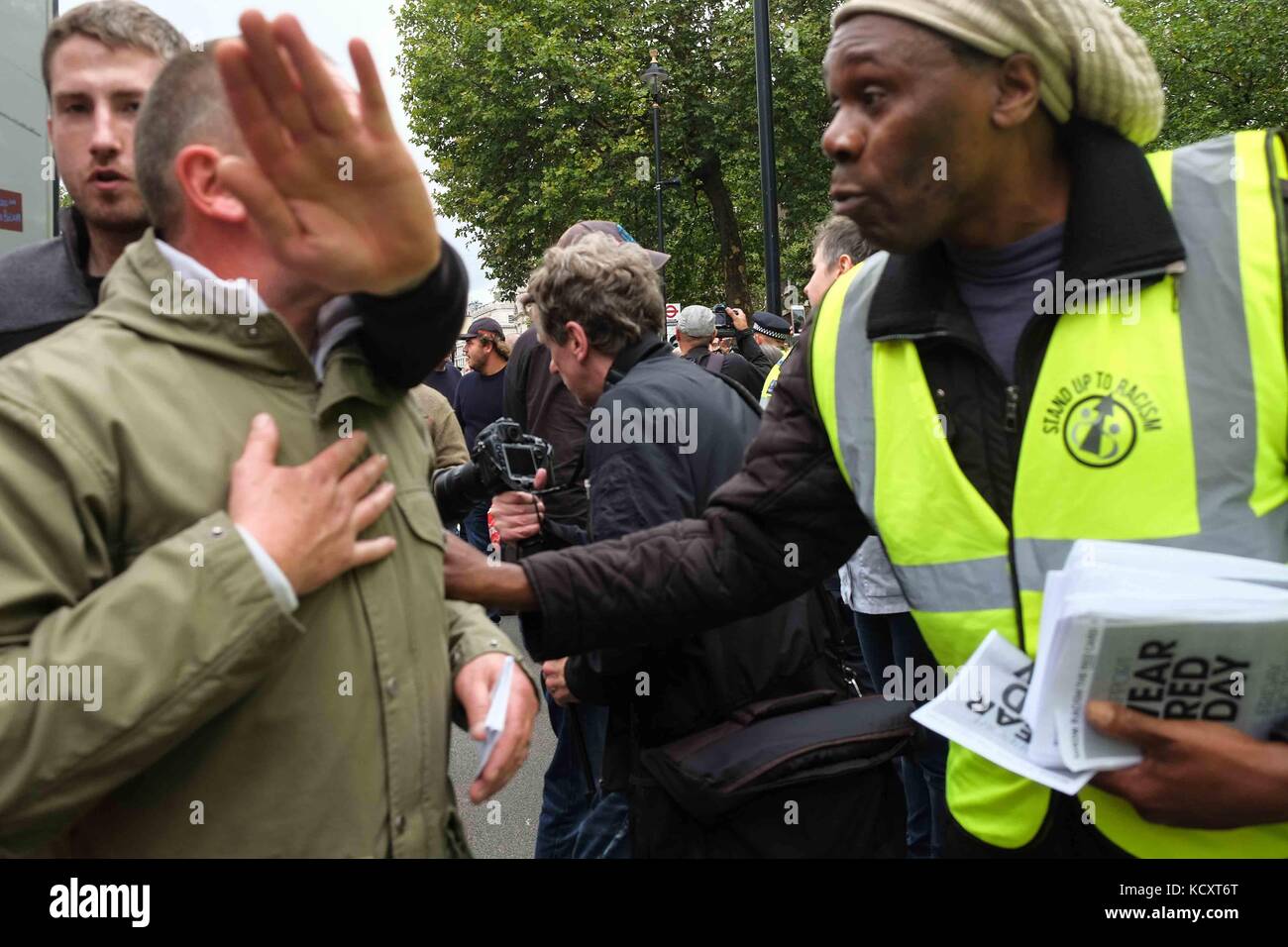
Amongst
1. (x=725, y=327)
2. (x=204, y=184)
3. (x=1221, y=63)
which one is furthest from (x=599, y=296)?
(x=1221, y=63)

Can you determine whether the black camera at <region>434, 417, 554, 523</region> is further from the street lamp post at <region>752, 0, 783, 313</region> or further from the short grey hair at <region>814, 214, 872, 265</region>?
the street lamp post at <region>752, 0, 783, 313</region>

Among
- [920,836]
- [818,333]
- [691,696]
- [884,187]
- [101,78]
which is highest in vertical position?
[101,78]

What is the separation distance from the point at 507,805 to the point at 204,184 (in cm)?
403

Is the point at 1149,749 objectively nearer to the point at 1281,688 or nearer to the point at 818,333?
the point at 1281,688

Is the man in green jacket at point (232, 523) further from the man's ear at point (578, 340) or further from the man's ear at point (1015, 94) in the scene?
the man's ear at point (578, 340)

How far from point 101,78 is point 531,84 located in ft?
78.8

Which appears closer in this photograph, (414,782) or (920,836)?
(414,782)

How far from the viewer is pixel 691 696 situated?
9.43 feet

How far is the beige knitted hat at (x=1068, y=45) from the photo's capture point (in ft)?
5.98

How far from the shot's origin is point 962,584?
1892mm

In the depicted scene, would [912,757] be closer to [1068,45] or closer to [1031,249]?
[1031,249]

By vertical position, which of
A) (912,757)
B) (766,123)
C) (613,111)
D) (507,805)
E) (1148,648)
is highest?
(613,111)
